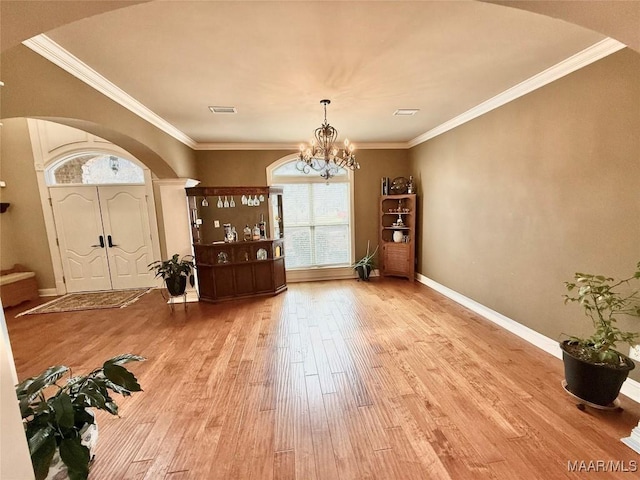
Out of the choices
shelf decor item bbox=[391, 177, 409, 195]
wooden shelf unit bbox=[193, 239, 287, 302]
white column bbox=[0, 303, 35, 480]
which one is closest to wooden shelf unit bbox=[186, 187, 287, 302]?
wooden shelf unit bbox=[193, 239, 287, 302]

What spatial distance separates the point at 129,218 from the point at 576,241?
22.3 feet

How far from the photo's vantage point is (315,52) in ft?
7.11

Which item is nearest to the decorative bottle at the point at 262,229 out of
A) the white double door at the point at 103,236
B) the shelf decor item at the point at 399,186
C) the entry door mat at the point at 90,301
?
the white double door at the point at 103,236

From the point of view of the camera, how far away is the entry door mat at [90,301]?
4.52 metres

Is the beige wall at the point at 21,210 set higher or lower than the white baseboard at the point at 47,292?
higher

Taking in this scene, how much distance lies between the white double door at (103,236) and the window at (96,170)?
19 centimetres

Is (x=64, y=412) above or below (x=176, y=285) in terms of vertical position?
above

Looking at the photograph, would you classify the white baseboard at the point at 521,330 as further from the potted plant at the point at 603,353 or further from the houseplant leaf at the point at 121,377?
the houseplant leaf at the point at 121,377

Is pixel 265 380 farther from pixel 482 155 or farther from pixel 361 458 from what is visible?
pixel 482 155

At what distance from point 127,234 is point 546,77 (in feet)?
22.3

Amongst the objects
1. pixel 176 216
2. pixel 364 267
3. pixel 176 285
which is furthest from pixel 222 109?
pixel 364 267

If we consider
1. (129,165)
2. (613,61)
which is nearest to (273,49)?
(613,61)

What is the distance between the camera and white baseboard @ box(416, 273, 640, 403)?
2.19m

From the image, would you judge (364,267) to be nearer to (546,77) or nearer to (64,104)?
(546,77)
